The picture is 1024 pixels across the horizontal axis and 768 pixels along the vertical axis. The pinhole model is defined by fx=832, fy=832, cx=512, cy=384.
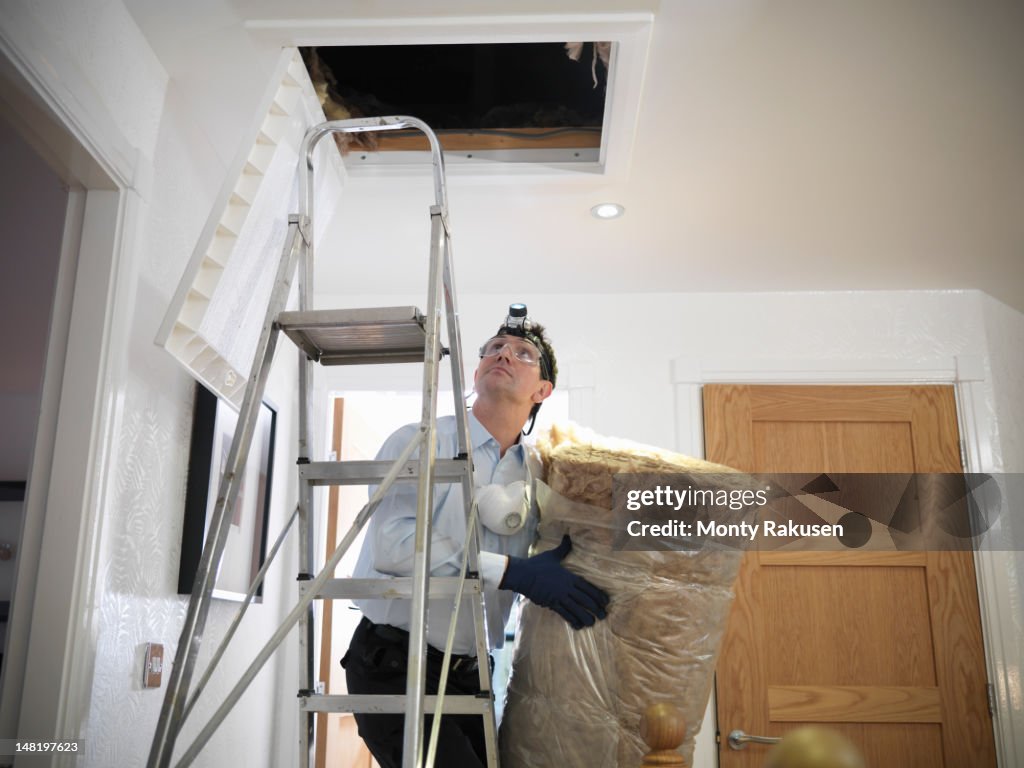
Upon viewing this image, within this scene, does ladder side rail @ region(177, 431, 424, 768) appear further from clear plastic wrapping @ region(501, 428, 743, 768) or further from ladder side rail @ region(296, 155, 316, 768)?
clear plastic wrapping @ region(501, 428, 743, 768)

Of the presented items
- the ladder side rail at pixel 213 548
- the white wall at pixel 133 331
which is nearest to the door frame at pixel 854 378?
the white wall at pixel 133 331

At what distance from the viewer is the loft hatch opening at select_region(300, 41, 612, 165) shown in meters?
2.07

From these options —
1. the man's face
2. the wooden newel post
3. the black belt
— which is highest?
the man's face

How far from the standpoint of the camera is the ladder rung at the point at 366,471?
4.36 feet

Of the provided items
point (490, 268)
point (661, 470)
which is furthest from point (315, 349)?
point (490, 268)

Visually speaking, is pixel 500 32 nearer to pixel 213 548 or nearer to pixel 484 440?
pixel 484 440

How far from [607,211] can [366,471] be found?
156 cm

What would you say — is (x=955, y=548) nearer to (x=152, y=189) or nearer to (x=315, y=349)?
(x=315, y=349)

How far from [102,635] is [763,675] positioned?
219 cm

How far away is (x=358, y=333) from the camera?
138 centimetres

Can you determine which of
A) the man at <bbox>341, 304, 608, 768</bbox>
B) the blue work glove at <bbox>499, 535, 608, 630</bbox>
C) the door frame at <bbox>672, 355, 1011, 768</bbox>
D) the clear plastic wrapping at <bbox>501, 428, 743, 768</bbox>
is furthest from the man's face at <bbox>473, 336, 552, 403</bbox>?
the door frame at <bbox>672, 355, 1011, 768</bbox>

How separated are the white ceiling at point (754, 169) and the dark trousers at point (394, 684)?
1300 mm

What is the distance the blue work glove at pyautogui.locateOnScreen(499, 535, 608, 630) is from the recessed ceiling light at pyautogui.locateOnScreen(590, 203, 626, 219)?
1.41 metres

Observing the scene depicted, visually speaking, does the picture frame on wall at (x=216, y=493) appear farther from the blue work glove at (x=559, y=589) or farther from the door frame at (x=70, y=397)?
the blue work glove at (x=559, y=589)
